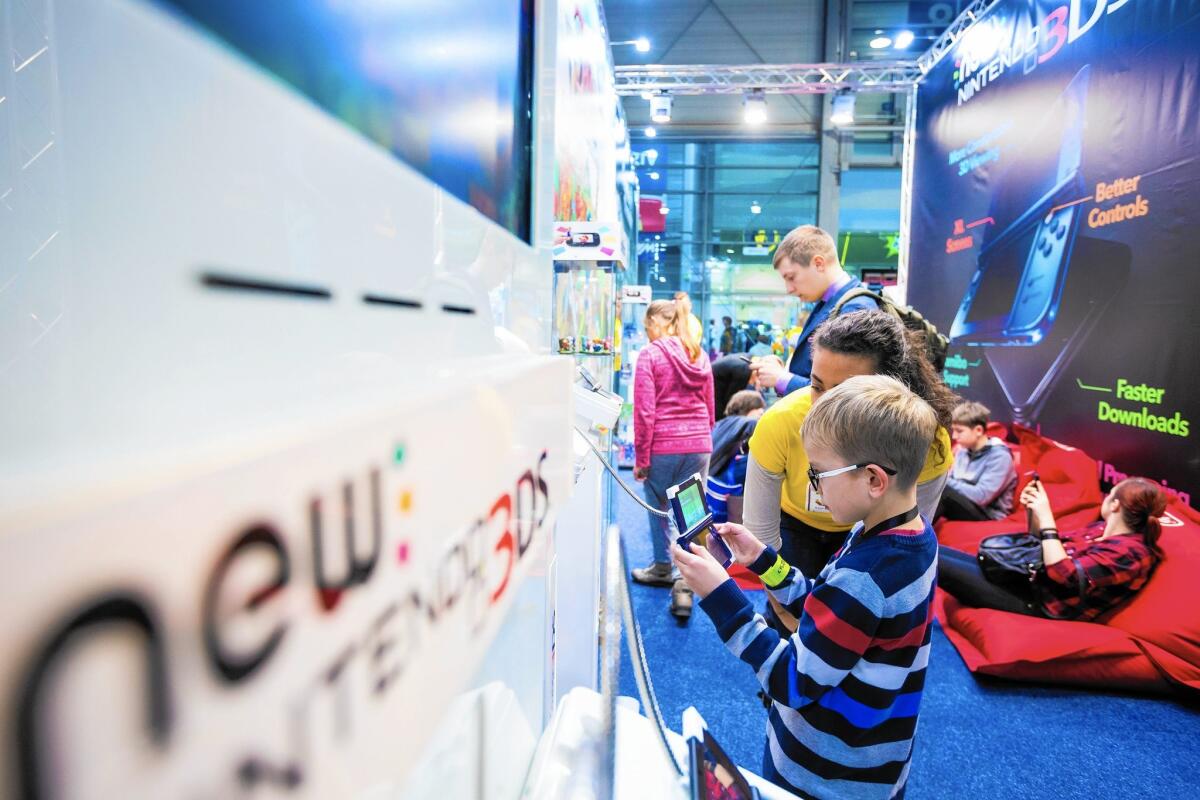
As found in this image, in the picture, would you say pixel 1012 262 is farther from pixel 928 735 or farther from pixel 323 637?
pixel 323 637

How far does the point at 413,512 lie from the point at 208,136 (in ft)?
0.57

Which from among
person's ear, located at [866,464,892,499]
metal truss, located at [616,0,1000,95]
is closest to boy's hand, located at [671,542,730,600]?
person's ear, located at [866,464,892,499]

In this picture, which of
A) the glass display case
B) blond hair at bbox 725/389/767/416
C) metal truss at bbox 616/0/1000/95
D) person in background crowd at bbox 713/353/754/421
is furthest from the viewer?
metal truss at bbox 616/0/1000/95

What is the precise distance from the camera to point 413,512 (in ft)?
0.94

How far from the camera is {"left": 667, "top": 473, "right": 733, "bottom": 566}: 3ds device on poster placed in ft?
3.98

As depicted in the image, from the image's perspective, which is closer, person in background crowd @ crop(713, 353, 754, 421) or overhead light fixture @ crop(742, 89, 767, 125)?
person in background crowd @ crop(713, 353, 754, 421)

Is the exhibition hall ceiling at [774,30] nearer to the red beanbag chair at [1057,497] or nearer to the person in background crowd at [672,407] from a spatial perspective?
the red beanbag chair at [1057,497]

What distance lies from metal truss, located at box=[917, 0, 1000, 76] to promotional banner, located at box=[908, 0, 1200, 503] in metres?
0.19

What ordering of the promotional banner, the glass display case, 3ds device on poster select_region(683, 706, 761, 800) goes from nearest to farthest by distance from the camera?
3ds device on poster select_region(683, 706, 761, 800)
the glass display case
the promotional banner

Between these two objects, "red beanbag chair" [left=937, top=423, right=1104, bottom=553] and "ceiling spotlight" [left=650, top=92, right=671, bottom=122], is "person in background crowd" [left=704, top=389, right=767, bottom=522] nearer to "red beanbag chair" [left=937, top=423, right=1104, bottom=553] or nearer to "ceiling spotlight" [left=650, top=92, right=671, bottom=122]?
"red beanbag chair" [left=937, top=423, right=1104, bottom=553]

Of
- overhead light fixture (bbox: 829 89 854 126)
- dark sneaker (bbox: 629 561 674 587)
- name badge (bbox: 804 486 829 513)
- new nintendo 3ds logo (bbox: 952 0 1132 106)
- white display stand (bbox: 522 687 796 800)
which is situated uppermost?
overhead light fixture (bbox: 829 89 854 126)

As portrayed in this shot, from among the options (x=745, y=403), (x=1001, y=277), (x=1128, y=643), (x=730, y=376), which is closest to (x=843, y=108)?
(x=1001, y=277)

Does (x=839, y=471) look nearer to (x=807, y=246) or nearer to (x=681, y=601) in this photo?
(x=807, y=246)

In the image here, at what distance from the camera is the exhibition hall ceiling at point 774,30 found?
31.0 feet
